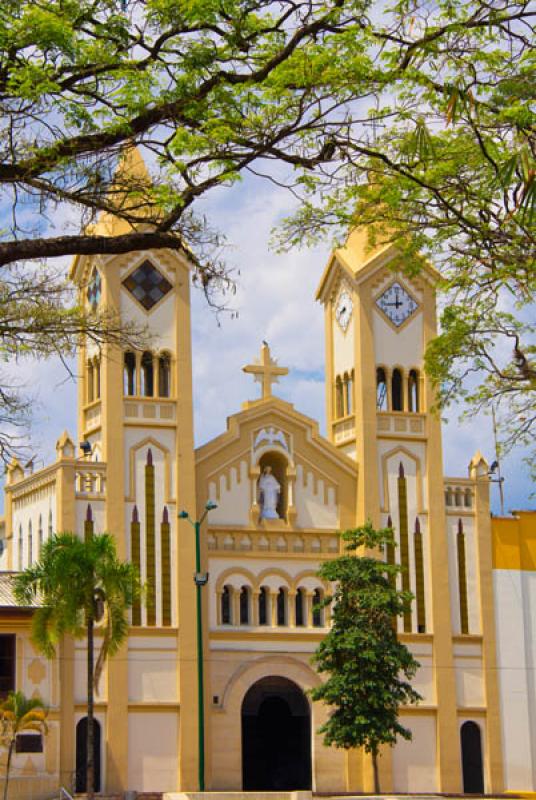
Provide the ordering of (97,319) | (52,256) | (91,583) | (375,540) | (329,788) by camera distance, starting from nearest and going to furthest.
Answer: (52,256)
(97,319)
(91,583)
(375,540)
(329,788)

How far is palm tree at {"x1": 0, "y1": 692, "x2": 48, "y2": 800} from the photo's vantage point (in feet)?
134

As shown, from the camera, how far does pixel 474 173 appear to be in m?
21.1

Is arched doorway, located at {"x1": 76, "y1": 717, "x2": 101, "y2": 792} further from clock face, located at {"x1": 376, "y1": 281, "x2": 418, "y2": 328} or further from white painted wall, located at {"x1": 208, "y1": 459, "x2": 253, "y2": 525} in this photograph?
clock face, located at {"x1": 376, "y1": 281, "x2": 418, "y2": 328}

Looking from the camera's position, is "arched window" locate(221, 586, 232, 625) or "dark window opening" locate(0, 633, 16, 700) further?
"arched window" locate(221, 586, 232, 625)

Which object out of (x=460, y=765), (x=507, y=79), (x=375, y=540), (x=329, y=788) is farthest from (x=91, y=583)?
(x=507, y=79)

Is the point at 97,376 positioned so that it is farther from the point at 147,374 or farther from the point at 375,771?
the point at 375,771

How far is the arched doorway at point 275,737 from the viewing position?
1855 inches

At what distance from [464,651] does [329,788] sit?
5955mm

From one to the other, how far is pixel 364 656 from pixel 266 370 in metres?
11.2

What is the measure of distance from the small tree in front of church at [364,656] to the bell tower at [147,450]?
4.68 metres

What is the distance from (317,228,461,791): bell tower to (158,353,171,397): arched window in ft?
19.5

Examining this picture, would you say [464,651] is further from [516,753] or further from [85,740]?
[85,740]

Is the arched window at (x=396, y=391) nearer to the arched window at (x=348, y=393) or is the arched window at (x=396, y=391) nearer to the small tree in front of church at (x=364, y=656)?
→ the arched window at (x=348, y=393)

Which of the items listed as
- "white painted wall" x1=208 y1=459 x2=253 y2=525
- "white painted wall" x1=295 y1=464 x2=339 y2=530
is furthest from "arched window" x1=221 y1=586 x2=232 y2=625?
"white painted wall" x1=295 y1=464 x2=339 y2=530
